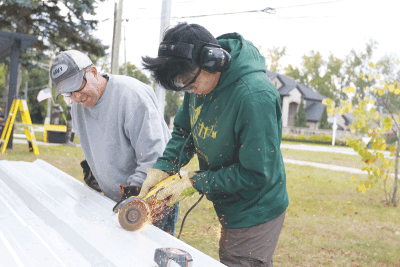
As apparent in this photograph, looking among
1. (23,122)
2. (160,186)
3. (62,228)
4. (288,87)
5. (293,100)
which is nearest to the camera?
(62,228)

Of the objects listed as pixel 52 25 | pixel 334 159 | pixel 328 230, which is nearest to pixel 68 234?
pixel 328 230

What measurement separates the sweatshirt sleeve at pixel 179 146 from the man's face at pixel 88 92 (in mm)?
511

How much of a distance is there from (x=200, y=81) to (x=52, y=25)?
15.3 metres

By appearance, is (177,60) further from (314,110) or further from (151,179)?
(314,110)

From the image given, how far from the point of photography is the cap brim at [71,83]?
186 centimetres

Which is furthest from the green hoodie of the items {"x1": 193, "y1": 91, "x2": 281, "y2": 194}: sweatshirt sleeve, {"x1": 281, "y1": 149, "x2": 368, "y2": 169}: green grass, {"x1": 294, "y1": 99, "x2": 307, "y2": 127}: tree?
{"x1": 294, "y1": 99, "x2": 307, "y2": 127}: tree

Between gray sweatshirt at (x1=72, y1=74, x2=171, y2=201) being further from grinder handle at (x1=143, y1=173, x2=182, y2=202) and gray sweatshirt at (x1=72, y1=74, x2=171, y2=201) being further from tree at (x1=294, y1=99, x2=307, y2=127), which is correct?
tree at (x1=294, y1=99, x2=307, y2=127)

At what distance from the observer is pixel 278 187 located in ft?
5.11

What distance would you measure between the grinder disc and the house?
36374 millimetres

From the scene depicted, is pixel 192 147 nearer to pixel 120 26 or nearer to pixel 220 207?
pixel 220 207

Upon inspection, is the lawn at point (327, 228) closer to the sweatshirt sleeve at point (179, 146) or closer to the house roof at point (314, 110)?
the sweatshirt sleeve at point (179, 146)

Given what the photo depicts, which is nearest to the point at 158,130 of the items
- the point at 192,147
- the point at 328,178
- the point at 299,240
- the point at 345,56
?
the point at 192,147

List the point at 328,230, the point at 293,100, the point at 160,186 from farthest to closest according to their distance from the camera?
the point at 293,100, the point at 328,230, the point at 160,186

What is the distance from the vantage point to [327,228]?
15.1ft
